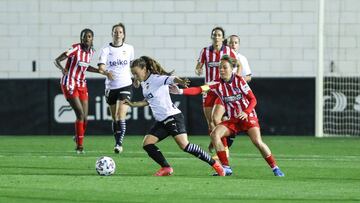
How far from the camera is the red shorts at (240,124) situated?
1350cm

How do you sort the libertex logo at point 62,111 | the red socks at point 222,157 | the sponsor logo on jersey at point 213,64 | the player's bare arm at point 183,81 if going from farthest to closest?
the libertex logo at point 62,111, the sponsor logo on jersey at point 213,64, the red socks at point 222,157, the player's bare arm at point 183,81

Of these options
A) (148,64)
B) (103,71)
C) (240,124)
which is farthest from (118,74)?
(240,124)

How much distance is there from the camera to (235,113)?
13.7m

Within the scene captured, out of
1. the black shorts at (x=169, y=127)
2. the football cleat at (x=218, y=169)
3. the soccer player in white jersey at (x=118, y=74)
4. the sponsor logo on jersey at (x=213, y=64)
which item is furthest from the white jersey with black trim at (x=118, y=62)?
the football cleat at (x=218, y=169)

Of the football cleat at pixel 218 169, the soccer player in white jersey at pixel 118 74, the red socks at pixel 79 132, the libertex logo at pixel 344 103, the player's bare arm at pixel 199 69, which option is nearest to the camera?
the football cleat at pixel 218 169

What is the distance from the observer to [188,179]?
1276 centimetres

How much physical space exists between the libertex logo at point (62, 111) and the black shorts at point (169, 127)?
33.8 ft

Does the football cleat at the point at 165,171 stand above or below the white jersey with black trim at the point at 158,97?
below

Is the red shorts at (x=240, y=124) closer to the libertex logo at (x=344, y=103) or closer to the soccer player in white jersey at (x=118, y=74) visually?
the soccer player in white jersey at (x=118, y=74)

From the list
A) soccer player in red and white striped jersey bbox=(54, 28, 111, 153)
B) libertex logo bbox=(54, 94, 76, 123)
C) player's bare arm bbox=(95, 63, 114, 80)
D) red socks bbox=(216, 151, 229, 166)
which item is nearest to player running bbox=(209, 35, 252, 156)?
player's bare arm bbox=(95, 63, 114, 80)

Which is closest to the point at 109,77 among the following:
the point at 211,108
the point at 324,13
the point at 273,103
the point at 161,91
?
the point at 211,108

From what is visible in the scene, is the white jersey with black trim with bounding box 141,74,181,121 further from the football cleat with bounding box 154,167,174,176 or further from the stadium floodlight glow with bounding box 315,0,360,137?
the stadium floodlight glow with bounding box 315,0,360,137

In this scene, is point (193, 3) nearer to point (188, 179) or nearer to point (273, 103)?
point (273, 103)

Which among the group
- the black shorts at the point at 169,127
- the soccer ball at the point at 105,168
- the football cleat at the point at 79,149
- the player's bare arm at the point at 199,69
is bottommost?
the football cleat at the point at 79,149
